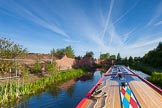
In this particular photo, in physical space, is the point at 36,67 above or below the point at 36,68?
above

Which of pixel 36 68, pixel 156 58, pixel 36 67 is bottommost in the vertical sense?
pixel 36 68

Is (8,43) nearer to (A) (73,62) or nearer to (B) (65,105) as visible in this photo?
(B) (65,105)

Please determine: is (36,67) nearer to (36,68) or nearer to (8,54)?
(36,68)

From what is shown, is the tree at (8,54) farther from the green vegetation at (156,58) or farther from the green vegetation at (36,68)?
the green vegetation at (156,58)

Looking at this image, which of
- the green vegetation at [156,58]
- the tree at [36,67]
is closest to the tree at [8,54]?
the tree at [36,67]

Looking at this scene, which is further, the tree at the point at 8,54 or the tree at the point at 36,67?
the tree at the point at 36,67

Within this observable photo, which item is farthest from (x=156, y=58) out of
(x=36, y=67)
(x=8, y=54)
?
(x=8, y=54)

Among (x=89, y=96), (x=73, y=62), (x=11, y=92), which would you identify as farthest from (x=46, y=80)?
(x=73, y=62)

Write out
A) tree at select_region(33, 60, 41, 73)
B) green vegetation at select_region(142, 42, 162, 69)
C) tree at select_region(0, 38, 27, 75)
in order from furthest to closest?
green vegetation at select_region(142, 42, 162, 69) < tree at select_region(33, 60, 41, 73) < tree at select_region(0, 38, 27, 75)

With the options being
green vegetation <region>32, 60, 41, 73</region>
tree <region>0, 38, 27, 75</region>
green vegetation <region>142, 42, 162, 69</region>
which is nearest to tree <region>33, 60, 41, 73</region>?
green vegetation <region>32, 60, 41, 73</region>

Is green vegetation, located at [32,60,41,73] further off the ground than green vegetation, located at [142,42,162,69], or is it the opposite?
green vegetation, located at [142,42,162,69]

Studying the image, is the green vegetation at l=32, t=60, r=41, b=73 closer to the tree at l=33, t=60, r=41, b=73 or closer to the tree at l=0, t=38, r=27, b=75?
the tree at l=33, t=60, r=41, b=73

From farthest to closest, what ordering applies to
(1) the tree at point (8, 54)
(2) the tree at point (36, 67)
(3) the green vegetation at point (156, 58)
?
(3) the green vegetation at point (156, 58) < (2) the tree at point (36, 67) < (1) the tree at point (8, 54)

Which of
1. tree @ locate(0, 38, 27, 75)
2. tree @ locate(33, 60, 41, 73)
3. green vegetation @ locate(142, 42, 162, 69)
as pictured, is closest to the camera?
tree @ locate(0, 38, 27, 75)
